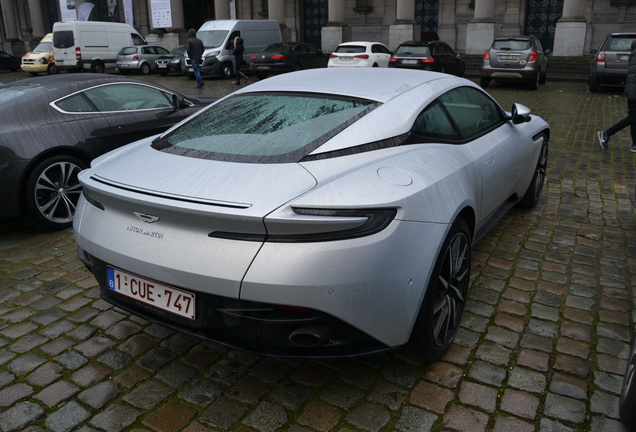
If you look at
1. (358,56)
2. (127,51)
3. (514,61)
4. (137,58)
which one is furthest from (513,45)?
(127,51)

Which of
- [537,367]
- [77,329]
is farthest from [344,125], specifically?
[77,329]

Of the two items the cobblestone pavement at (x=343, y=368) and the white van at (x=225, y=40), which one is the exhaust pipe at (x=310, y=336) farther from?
the white van at (x=225, y=40)

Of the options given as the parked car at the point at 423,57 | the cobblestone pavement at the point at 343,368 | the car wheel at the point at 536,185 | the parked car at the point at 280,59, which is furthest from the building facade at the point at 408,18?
the cobblestone pavement at the point at 343,368

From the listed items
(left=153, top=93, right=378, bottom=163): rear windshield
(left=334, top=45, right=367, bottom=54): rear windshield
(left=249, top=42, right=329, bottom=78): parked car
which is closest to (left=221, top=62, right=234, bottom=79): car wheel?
(left=249, top=42, right=329, bottom=78): parked car

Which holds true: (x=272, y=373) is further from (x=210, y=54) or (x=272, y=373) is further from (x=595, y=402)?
(x=210, y=54)

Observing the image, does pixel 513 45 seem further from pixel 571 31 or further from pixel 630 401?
pixel 630 401

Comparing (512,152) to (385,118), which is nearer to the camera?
(385,118)

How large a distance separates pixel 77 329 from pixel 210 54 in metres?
19.6

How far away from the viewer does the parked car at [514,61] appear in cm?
1622

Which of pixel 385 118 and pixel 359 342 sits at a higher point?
pixel 385 118

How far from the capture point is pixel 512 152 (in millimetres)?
4344

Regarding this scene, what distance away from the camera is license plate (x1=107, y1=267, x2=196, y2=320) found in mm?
2551

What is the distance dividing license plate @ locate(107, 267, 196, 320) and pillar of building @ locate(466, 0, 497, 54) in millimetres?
24015

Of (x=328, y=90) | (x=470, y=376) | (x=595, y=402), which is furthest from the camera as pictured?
(x=328, y=90)
